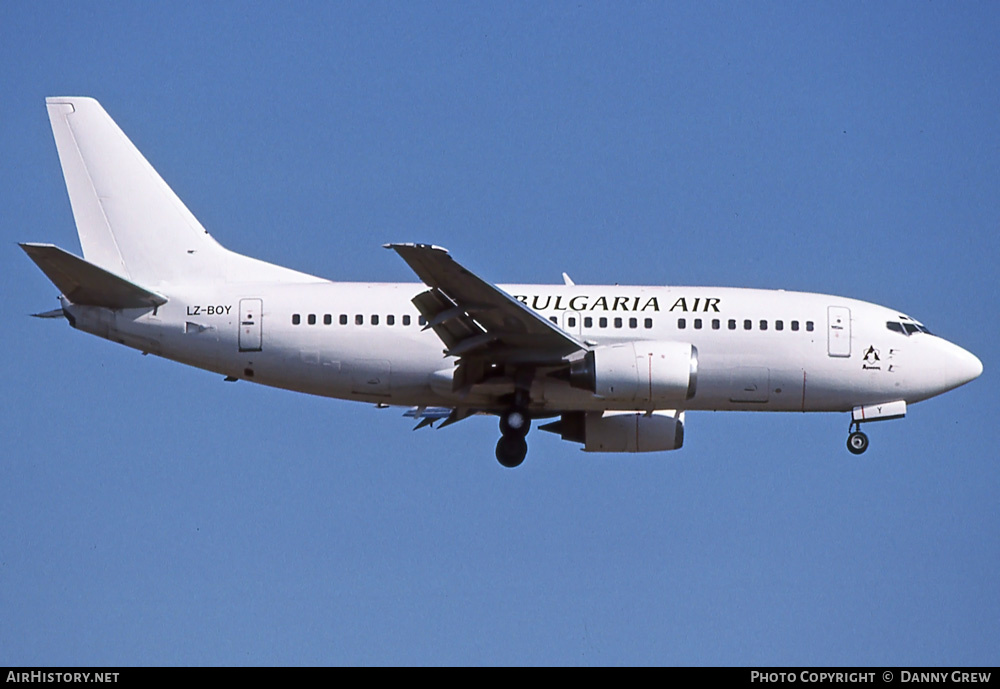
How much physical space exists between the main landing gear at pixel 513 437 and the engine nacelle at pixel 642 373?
1.81 metres

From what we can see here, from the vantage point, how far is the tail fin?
33.2 meters

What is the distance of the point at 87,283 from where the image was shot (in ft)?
102

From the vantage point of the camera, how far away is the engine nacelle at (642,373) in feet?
102

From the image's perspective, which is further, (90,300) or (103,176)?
(103,176)

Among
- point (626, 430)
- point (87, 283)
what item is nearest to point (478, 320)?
point (626, 430)

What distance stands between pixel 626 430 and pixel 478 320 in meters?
5.53

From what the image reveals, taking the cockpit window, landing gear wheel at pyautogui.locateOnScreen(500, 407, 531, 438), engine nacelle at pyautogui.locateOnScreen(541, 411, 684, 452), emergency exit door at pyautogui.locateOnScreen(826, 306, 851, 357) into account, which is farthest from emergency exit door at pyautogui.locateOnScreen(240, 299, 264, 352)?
the cockpit window

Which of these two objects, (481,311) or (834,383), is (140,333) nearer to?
(481,311)

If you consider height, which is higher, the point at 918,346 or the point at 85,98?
the point at 85,98
